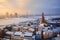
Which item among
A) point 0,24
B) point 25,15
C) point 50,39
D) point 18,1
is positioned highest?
point 18,1

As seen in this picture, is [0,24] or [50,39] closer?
[50,39]

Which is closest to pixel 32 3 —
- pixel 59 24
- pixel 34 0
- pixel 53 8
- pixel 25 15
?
pixel 34 0

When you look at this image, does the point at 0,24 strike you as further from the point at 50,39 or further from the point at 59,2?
the point at 59,2

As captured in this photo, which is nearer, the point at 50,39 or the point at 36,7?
the point at 50,39

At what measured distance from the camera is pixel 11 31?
162 centimetres

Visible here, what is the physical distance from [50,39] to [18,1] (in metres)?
0.73

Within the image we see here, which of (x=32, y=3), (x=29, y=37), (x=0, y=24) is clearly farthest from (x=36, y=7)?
(x=0, y=24)

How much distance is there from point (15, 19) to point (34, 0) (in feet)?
1.31

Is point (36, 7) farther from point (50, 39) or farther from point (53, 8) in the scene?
point (50, 39)

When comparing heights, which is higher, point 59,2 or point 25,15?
point 59,2

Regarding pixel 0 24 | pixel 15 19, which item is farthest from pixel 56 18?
pixel 0 24

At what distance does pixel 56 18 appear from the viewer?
160 cm

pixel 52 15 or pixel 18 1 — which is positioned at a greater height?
pixel 18 1

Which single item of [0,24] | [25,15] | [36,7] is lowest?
[0,24]
